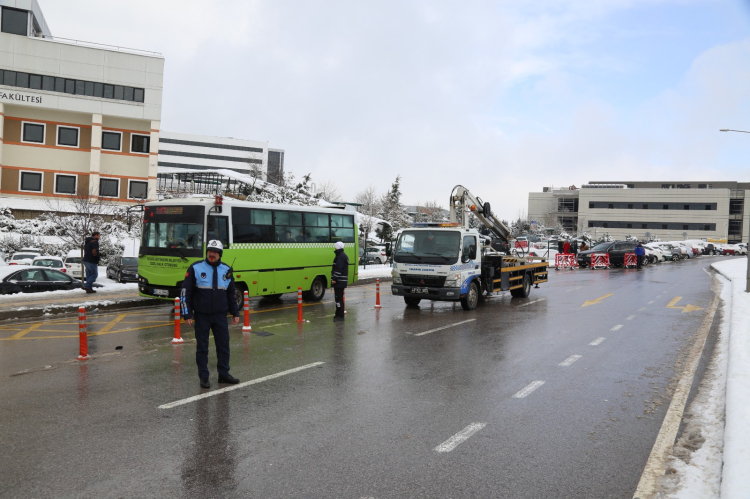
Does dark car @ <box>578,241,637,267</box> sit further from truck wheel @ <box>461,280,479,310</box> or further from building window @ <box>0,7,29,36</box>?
building window @ <box>0,7,29,36</box>

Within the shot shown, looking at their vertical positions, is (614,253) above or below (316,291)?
above

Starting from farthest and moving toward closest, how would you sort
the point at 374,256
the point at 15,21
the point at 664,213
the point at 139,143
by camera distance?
the point at 664,213 → the point at 139,143 → the point at 374,256 → the point at 15,21

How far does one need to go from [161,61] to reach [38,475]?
4710cm

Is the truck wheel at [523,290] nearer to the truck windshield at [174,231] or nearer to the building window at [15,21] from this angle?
the truck windshield at [174,231]

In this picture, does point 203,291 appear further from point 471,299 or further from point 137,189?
point 137,189

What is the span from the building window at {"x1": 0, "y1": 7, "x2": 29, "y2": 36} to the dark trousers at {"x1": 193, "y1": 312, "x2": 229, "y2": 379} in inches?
1830

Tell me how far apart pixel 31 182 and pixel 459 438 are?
156ft

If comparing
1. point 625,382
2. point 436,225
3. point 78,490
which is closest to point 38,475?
point 78,490

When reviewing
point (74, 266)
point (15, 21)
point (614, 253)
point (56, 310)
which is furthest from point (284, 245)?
point (15, 21)

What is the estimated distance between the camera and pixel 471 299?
1644 centimetres

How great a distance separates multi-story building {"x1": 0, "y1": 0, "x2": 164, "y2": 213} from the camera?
140 feet

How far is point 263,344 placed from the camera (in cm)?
1077

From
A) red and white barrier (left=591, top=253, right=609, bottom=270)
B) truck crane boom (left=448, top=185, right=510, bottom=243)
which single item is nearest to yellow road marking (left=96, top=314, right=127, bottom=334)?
truck crane boom (left=448, top=185, right=510, bottom=243)

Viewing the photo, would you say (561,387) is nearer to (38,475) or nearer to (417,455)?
(417,455)
